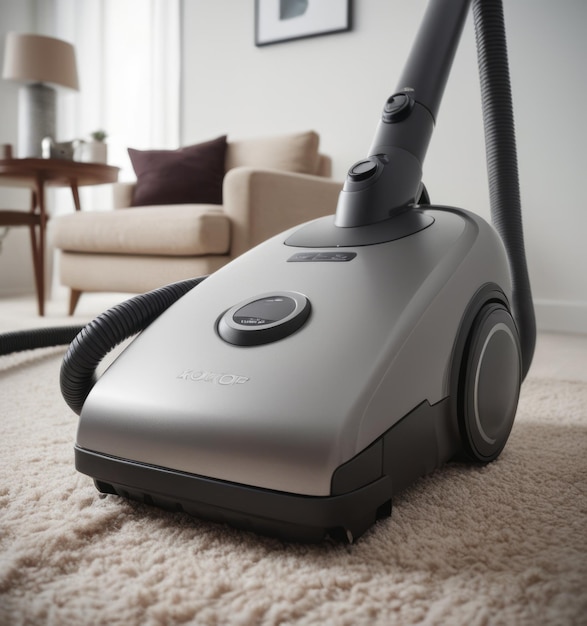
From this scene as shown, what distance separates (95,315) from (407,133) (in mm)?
2037

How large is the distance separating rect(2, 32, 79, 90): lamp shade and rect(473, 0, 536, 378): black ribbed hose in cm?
278

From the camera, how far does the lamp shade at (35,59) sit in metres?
3.12

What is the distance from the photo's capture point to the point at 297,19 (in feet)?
9.52

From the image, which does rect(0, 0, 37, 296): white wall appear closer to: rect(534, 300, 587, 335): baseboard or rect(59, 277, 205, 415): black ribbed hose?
rect(534, 300, 587, 335): baseboard

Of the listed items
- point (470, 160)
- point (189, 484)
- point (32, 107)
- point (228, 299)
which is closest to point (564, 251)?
point (470, 160)

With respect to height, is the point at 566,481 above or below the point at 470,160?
below

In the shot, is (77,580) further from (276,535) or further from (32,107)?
(32,107)

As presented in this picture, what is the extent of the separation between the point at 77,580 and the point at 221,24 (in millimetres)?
3191

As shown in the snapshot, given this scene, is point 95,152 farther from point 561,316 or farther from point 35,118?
point 561,316

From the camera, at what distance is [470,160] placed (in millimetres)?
2521

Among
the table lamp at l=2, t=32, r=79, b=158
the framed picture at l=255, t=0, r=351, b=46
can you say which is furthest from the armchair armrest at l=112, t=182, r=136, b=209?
the framed picture at l=255, t=0, r=351, b=46

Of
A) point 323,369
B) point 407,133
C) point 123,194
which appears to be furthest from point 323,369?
point 123,194

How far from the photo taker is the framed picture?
109 inches

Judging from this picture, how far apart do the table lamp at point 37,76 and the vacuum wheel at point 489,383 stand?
9.82 ft
